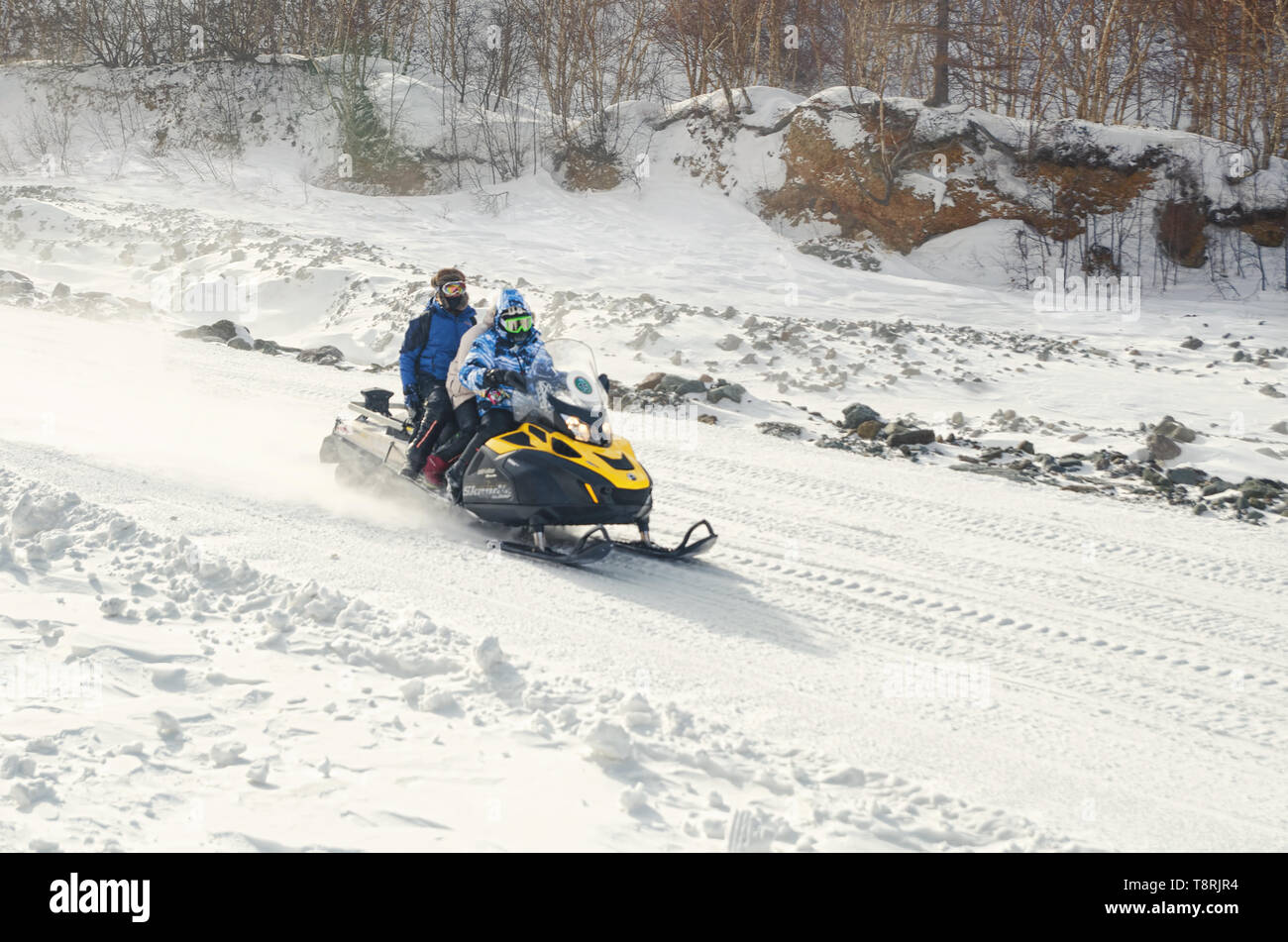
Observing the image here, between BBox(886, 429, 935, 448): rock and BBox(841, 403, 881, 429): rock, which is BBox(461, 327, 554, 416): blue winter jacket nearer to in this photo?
BBox(886, 429, 935, 448): rock

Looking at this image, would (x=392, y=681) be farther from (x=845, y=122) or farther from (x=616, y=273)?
(x=845, y=122)

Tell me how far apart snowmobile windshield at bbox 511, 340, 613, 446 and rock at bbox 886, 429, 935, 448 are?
415cm

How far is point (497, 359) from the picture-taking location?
7.23 metres

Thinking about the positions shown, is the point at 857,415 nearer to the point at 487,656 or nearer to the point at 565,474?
the point at 565,474

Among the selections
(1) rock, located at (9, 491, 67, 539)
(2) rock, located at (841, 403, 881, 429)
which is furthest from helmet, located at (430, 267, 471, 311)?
(2) rock, located at (841, 403, 881, 429)

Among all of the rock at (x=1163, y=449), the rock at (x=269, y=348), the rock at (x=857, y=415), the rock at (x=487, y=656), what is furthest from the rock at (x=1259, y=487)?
the rock at (x=269, y=348)

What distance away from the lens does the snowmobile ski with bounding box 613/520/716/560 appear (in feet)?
22.9

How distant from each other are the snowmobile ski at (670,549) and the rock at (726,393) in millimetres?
4620

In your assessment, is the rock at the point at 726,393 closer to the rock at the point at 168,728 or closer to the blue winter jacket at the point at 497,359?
the blue winter jacket at the point at 497,359

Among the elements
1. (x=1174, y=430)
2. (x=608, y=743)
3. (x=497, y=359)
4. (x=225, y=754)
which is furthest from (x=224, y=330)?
(x=608, y=743)

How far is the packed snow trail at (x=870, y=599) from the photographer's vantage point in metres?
4.57

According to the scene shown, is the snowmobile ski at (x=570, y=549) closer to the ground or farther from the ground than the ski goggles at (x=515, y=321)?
closer to the ground

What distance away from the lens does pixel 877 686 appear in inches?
207

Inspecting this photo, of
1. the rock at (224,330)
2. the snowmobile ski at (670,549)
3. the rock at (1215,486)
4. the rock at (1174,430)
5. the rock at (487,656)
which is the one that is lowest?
the rock at (487,656)
